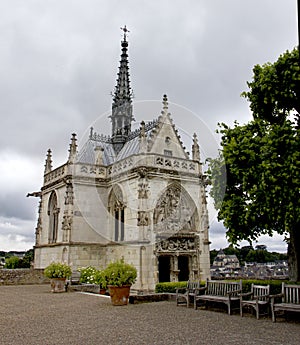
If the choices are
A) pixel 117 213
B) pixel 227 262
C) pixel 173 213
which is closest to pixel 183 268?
pixel 173 213

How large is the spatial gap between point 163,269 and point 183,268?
1303mm

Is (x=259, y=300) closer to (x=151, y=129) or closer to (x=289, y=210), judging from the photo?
(x=289, y=210)

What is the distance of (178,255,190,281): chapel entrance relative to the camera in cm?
2241

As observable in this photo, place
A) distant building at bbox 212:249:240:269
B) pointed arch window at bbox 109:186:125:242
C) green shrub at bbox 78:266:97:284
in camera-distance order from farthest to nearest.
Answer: distant building at bbox 212:249:240:269 → pointed arch window at bbox 109:186:125:242 → green shrub at bbox 78:266:97:284

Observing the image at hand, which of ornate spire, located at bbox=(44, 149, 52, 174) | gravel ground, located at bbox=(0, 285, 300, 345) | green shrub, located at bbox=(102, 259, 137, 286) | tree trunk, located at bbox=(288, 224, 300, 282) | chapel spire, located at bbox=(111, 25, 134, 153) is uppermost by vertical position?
chapel spire, located at bbox=(111, 25, 134, 153)

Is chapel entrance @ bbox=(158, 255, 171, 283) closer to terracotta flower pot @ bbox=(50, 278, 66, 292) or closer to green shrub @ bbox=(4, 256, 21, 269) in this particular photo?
terracotta flower pot @ bbox=(50, 278, 66, 292)

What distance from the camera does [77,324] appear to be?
8.88 metres

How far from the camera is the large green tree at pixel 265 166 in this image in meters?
9.79

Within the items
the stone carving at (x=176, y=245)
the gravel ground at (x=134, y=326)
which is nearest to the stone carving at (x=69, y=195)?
the stone carving at (x=176, y=245)

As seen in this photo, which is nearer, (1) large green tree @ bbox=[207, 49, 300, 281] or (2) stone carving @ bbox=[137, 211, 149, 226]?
(1) large green tree @ bbox=[207, 49, 300, 281]

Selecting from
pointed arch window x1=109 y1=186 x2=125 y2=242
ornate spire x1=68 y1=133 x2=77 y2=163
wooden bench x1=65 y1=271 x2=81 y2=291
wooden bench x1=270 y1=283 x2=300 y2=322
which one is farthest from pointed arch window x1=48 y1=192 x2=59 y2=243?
wooden bench x1=270 y1=283 x2=300 y2=322

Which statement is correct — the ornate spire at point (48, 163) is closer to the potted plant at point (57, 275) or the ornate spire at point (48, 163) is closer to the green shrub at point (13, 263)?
the green shrub at point (13, 263)

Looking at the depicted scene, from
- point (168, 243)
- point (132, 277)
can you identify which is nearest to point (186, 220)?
point (168, 243)

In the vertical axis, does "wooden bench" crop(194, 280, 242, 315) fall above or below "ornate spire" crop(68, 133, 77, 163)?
below
